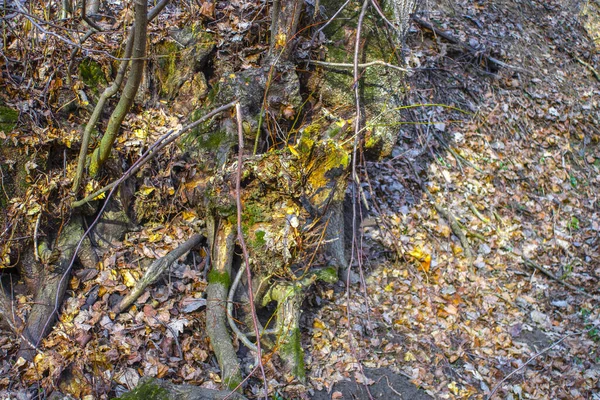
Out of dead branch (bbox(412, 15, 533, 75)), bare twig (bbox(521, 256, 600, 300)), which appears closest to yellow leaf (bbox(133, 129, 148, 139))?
bare twig (bbox(521, 256, 600, 300))

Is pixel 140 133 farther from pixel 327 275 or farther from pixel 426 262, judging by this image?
pixel 426 262

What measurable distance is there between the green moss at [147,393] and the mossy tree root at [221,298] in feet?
1.96

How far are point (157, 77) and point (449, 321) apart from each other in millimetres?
4119

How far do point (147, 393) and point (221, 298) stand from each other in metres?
1.10

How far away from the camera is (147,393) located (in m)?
3.02

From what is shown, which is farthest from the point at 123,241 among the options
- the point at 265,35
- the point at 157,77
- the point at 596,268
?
the point at 596,268

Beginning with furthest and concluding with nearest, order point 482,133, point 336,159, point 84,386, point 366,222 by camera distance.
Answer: point 482,133
point 366,222
point 336,159
point 84,386

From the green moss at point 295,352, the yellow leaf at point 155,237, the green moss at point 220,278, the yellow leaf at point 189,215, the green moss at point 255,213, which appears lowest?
the green moss at point 295,352

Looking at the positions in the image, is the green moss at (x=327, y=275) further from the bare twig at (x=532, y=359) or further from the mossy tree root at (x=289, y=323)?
the bare twig at (x=532, y=359)

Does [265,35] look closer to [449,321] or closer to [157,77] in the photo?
[157,77]

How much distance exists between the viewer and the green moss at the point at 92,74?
451cm

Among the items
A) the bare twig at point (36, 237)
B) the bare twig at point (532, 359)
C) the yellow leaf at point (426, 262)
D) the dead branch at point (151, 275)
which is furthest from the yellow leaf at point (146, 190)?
the bare twig at point (532, 359)

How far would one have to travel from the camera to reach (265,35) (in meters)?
4.89

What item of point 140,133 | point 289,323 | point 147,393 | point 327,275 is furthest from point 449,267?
point 147,393
